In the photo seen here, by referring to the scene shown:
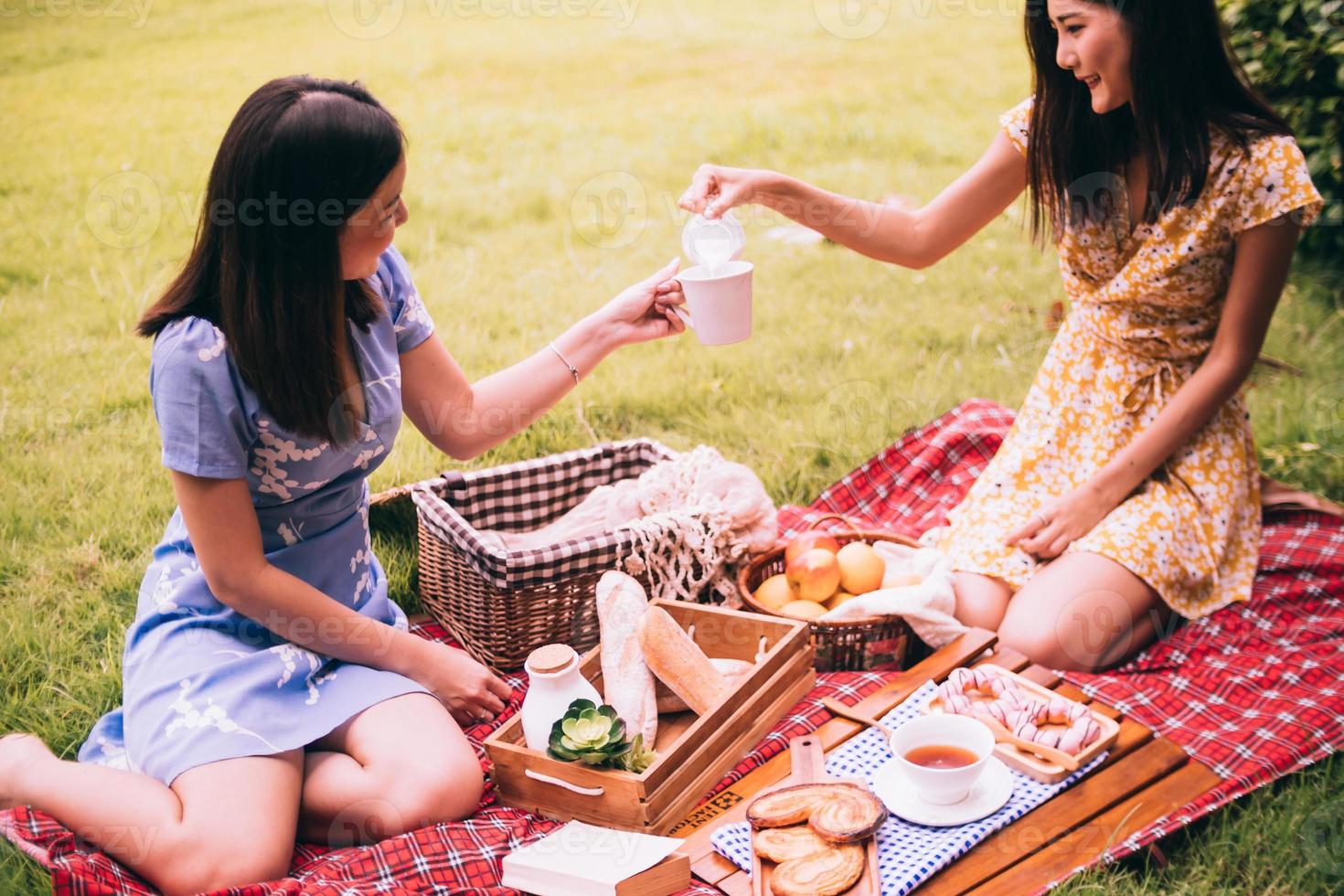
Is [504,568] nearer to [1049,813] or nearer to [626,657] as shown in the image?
[626,657]

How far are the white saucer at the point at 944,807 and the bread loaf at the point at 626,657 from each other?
0.50m

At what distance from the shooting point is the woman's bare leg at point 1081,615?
2830mm

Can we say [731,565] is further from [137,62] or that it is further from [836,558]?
[137,62]

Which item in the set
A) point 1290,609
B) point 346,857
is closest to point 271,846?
point 346,857

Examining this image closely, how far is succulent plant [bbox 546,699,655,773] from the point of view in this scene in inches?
89.0

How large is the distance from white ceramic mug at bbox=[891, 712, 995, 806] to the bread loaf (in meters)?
0.52

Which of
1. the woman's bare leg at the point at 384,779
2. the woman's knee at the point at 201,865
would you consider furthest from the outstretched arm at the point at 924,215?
the woman's knee at the point at 201,865

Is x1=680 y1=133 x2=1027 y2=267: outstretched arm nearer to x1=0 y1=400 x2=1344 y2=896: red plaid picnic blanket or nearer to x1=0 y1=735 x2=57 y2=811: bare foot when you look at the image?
x1=0 y1=400 x2=1344 y2=896: red plaid picnic blanket

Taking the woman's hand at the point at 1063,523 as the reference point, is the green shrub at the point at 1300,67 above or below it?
above

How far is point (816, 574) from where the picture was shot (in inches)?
116

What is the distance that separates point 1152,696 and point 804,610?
83 centimetres

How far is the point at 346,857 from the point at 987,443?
2460 mm
